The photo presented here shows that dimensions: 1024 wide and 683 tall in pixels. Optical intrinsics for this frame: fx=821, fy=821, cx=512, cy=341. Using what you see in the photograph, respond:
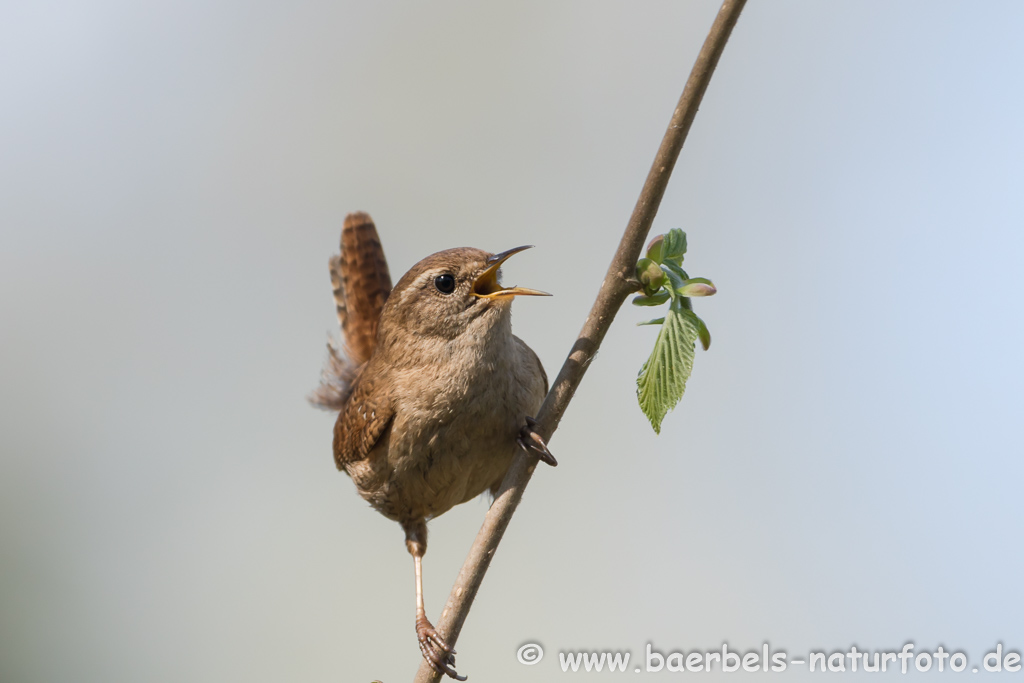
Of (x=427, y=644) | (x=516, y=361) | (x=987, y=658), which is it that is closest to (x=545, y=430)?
(x=516, y=361)

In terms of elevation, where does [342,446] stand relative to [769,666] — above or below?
above

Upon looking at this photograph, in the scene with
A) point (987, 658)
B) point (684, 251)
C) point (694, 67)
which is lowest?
point (987, 658)

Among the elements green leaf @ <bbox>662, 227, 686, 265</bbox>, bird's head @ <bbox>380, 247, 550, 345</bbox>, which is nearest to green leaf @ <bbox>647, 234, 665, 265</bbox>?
green leaf @ <bbox>662, 227, 686, 265</bbox>

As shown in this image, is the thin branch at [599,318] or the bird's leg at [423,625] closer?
the thin branch at [599,318]

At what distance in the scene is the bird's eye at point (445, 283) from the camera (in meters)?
2.42

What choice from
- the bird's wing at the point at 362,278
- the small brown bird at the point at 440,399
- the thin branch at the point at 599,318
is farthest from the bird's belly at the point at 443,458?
the bird's wing at the point at 362,278

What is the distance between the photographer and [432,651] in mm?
2301

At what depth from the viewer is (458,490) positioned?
250 cm

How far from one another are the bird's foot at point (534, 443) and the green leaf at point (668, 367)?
0.39 metres

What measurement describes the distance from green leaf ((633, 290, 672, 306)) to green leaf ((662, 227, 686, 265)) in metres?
0.06

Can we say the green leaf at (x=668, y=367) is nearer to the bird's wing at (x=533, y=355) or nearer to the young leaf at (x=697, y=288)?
the young leaf at (x=697, y=288)

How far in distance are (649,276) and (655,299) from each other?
4 centimetres

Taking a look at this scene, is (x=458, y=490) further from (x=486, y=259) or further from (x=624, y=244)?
(x=624, y=244)

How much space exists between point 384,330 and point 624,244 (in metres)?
1.42
